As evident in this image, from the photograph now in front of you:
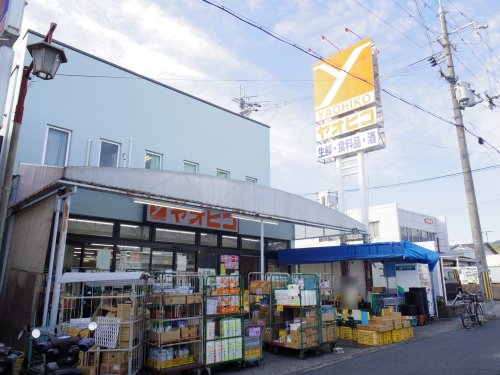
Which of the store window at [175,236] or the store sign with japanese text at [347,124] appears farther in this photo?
the store sign with japanese text at [347,124]

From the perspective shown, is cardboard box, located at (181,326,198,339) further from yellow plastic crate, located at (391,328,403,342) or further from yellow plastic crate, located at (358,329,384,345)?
yellow plastic crate, located at (391,328,403,342)

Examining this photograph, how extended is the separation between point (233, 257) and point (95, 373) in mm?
8257

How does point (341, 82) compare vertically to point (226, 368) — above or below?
above

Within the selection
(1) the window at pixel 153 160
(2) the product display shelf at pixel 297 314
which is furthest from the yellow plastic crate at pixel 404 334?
(1) the window at pixel 153 160

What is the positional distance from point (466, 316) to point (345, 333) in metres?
5.04

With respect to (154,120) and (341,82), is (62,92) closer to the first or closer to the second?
(154,120)

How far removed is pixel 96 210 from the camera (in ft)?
36.6

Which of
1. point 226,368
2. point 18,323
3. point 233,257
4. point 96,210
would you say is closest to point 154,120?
point 96,210

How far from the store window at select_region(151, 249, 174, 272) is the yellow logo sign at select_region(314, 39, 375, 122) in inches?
465

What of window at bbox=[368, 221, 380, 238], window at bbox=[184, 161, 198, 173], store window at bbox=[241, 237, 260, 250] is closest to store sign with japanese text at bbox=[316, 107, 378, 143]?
store window at bbox=[241, 237, 260, 250]

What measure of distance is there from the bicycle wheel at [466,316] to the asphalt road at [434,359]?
1596 millimetres

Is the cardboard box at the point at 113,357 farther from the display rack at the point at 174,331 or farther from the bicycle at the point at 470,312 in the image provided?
the bicycle at the point at 470,312

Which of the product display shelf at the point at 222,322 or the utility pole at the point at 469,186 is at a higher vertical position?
the utility pole at the point at 469,186

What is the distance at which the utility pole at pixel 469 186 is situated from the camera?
16716mm
